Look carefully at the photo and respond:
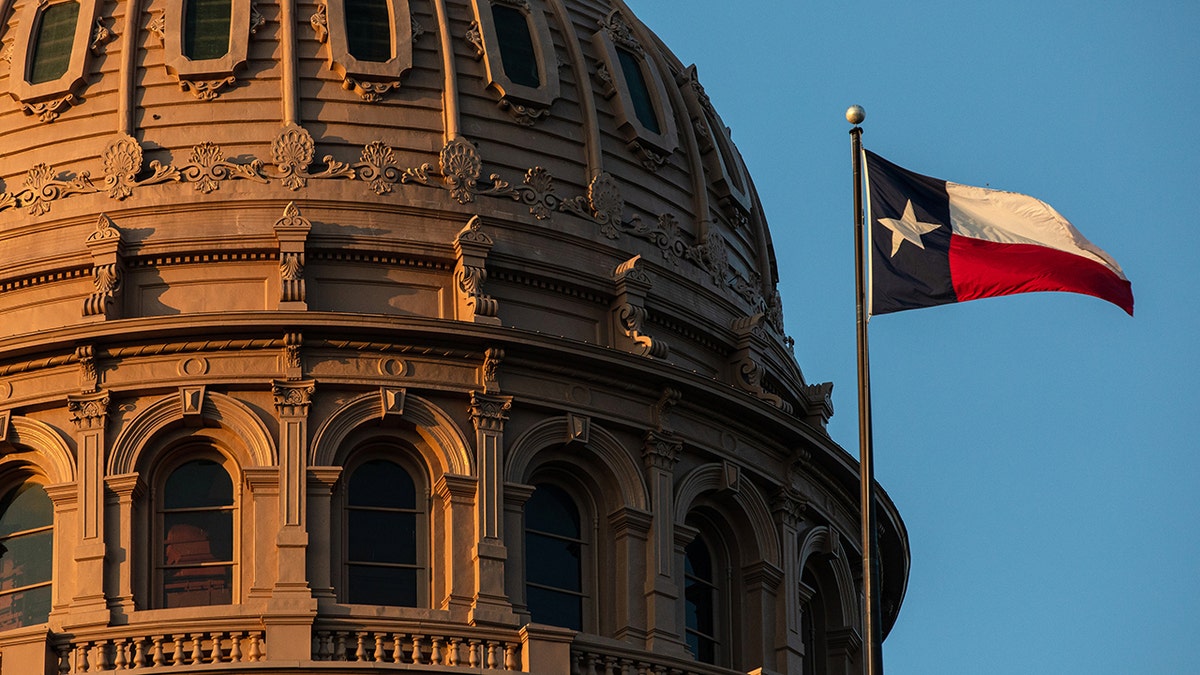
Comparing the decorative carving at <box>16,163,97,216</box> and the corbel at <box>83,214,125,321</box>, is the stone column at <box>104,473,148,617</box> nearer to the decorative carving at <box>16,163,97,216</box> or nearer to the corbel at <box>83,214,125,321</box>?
the corbel at <box>83,214,125,321</box>

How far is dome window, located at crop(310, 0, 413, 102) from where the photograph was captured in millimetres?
62125

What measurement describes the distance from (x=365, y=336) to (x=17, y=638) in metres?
7.72

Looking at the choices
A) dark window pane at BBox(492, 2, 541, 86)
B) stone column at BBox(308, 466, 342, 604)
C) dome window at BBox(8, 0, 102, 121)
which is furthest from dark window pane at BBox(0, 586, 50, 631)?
dark window pane at BBox(492, 2, 541, 86)

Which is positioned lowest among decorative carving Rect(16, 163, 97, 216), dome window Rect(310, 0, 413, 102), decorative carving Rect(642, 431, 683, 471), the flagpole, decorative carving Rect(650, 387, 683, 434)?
the flagpole

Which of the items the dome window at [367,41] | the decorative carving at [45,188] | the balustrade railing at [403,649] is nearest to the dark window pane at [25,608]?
the balustrade railing at [403,649]

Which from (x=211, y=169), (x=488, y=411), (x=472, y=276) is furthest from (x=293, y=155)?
(x=488, y=411)

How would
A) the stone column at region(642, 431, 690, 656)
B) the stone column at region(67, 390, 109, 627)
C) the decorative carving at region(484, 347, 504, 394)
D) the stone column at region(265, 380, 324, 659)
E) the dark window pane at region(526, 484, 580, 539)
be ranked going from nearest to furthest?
the stone column at region(265, 380, 324, 659) → the stone column at region(67, 390, 109, 627) → the stone column at region(642, 431, 690, 656) → the decorative carving at region(484, 347, 504, 394) → the dark window pane at region(526, 484, 580, 539)

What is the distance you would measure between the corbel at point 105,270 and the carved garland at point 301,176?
4.94ft

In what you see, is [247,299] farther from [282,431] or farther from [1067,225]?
[1067,225]

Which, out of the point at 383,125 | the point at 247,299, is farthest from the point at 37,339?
the point at 383,125

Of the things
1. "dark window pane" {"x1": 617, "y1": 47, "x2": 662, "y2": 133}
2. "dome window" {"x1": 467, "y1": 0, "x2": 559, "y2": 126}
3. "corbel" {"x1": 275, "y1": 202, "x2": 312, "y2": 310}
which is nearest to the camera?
"corbel" {"x1": 275, "y1": 202, "x2": 312, "y2": 310}

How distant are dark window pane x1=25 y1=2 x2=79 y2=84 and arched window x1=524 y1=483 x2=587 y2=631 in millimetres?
11777

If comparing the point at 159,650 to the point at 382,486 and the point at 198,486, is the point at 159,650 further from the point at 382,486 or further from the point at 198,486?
the point at 382,486

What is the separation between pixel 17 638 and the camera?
54.3 m
